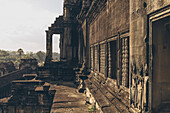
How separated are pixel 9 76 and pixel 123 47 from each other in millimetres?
24734

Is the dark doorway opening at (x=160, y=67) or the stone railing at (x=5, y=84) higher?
the dark doorway opening at (x=160, y=67)

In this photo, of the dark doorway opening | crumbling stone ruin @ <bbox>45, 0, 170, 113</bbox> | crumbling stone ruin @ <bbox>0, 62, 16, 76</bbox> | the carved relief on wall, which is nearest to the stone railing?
crumbling stone ruin @ <bbox>0, 62, 16, 76</bbox>

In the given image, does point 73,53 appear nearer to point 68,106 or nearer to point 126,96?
point 68,106

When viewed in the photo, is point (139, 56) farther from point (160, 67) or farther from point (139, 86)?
point (139, 86)

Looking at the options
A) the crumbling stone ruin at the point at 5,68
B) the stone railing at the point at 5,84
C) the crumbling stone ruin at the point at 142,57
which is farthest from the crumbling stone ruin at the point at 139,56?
the crumbling stone ruin at the point at 5,68

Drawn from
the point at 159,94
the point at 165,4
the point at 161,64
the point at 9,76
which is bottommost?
the point at 9,76

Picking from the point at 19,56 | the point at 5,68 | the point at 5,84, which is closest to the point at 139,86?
the point at 5,84

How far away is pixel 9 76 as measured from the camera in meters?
24.2

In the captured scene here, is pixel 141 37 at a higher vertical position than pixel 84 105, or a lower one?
higher

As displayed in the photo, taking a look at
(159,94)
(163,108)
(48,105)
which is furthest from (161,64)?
(48,105)

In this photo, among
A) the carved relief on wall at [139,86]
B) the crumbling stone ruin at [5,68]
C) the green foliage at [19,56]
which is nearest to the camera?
the carved relief on wall at [139,86]

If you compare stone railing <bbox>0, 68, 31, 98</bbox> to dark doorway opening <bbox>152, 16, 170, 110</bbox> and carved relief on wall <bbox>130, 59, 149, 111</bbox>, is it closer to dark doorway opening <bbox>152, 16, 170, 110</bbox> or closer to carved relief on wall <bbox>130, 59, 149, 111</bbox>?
carved relief on wall <bbox>130, 59, 149, 111</bbox>

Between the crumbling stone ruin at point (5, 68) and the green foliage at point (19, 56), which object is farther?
the green foliage at point (19, 56)

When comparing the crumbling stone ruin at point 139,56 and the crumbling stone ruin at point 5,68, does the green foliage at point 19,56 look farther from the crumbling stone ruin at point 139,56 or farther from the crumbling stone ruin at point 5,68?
the crumbling stone ruin at point 139,56
